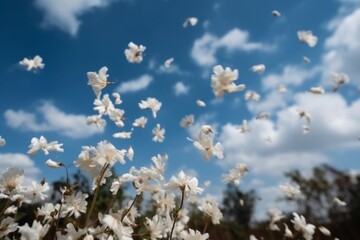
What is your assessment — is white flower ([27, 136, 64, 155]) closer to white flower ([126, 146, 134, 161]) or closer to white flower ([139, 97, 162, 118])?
white flower ([126, 146, 134, 161])

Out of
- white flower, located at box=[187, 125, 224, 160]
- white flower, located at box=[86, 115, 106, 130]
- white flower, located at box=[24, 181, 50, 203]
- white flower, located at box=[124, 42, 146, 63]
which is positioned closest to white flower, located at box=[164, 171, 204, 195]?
white flower, located at box=[187, 125, 224, 160]

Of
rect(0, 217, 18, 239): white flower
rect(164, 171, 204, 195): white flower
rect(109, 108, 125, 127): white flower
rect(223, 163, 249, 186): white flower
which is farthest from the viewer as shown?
rect(223, 163, 249, 186): white flower

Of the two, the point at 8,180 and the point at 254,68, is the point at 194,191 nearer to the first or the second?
the point at 8,180

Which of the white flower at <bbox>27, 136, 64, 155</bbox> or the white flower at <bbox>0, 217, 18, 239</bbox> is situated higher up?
the white flower at <bbox>27, 136, 64, 155</bbox>

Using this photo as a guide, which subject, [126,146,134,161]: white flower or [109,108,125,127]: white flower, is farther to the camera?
[109,108,125,127]: white flower

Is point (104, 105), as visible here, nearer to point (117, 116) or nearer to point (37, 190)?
point (117, 116)

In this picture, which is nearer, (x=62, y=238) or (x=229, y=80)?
(x=62, y=238)

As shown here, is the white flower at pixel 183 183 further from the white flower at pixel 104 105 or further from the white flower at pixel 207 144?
the white flower at pixel 104 105

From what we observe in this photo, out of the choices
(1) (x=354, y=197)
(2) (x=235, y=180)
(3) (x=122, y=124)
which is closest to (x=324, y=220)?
(1) (x=354, y=197)
